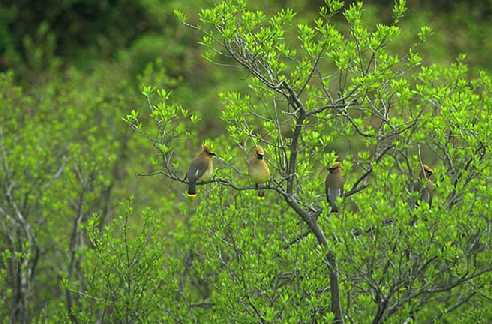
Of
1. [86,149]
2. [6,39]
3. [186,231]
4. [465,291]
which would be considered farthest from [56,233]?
[6,39]

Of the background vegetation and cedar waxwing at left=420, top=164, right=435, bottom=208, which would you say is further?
cedar waxwing at left=420, top=164, right=435, bottom=208

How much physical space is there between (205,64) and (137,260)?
Result: 50.3 feet

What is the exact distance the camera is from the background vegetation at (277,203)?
6992 mm

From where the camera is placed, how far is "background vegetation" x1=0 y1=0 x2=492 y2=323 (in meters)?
6.99

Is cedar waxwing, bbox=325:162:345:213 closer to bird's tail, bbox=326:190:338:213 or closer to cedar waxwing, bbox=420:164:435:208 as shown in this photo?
bird's tail, bbox=326:190:338:213

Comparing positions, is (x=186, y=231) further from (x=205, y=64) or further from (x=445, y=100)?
(x=205, y=64)

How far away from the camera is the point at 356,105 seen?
7.42 m

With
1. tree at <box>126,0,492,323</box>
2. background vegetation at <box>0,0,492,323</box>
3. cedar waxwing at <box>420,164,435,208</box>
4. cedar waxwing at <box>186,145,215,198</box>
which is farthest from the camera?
cedar waxwing at <box>186,145,215,198</box>

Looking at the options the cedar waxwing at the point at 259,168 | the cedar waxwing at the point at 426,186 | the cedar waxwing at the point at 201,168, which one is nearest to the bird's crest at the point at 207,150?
the cedar waxwing at the point at 201,168

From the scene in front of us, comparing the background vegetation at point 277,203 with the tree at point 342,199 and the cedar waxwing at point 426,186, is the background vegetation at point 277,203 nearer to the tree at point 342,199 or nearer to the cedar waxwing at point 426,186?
the tree at point 342,199

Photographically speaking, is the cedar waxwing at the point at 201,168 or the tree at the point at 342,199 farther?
the cedar waxwing at the point at 201,168

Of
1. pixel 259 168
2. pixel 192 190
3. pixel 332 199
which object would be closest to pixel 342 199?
pixel 332 199

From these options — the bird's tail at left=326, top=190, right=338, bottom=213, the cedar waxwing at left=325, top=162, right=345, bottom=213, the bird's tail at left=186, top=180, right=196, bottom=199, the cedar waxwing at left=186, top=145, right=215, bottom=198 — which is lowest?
the bird's tail at left=326, top=190, right=338, bottom=213

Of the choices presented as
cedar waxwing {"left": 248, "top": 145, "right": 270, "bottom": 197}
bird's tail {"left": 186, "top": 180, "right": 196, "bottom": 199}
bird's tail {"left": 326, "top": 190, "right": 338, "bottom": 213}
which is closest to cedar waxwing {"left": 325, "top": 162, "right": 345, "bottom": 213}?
bird's tail {"left": 326, "top": 190, "right": 338, "bottom": 213}
